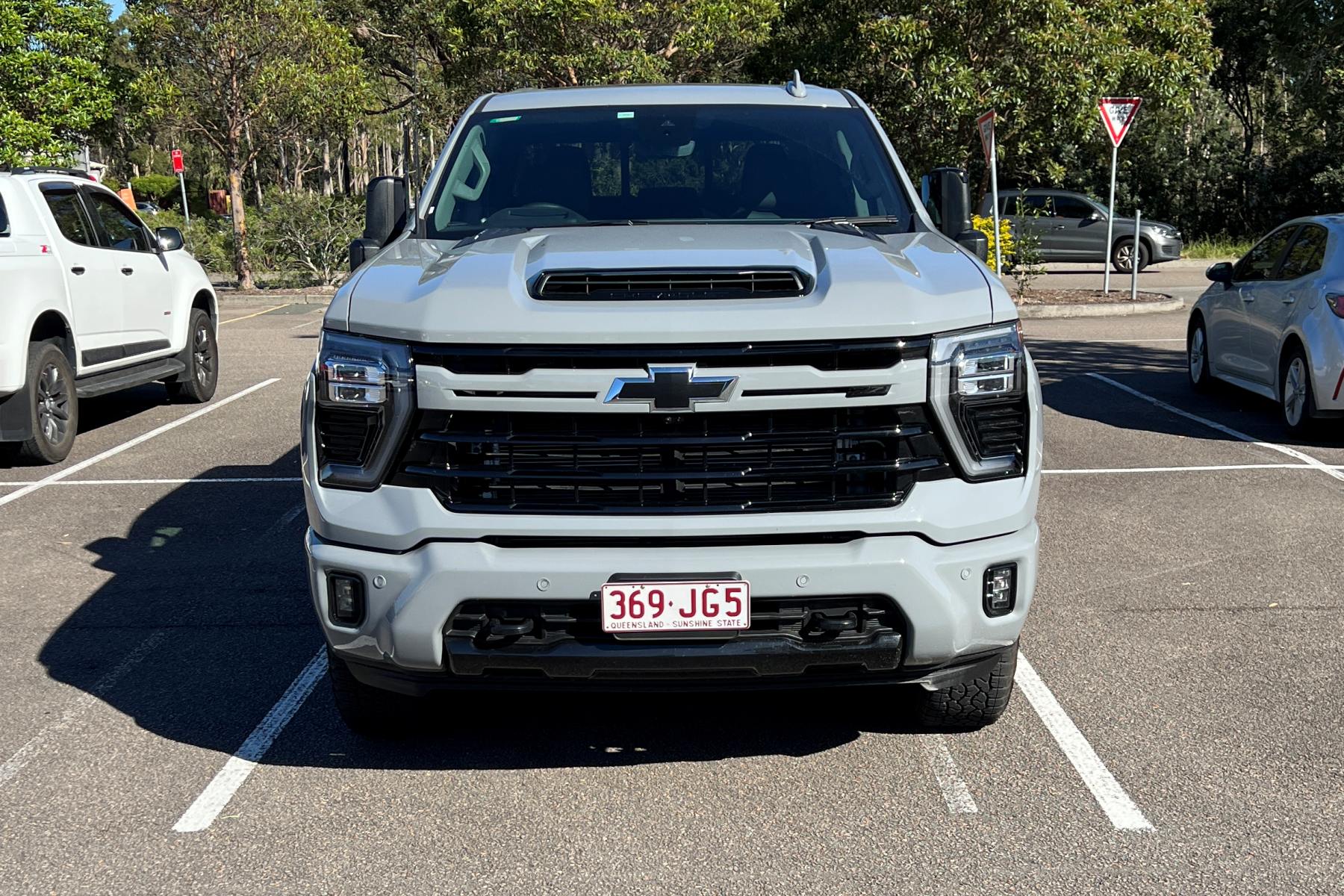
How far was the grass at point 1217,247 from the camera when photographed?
31500mm

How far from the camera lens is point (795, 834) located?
384 cm

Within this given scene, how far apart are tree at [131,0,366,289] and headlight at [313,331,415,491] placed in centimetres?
2179

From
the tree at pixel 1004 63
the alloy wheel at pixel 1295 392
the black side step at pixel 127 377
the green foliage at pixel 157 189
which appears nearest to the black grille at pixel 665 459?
the alloy wheel at pixel 1295 392

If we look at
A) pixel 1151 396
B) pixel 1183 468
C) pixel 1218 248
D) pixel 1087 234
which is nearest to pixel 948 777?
pixel 1183 468

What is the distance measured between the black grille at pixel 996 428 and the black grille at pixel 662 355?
0.26 m

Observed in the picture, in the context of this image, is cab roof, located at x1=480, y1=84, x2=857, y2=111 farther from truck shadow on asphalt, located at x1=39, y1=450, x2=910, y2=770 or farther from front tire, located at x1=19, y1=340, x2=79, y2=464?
front tire, located at x1=19, y1=340, x2=79, y2=464

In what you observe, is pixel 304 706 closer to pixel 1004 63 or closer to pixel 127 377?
pixel 127 377

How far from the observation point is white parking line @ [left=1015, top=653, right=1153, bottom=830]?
3.92m

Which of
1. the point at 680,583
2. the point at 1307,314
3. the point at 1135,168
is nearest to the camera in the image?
the point at 680,583

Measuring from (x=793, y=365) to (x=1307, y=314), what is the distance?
7.09 meters

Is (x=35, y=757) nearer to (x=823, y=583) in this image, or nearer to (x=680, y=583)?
(x=680, y=583)

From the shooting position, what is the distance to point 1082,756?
14.3 ft

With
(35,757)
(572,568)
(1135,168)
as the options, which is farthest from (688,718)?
(1135,168)

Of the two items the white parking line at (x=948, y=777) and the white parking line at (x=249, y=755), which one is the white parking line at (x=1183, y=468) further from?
the white parking line at (x=249, y=755)
